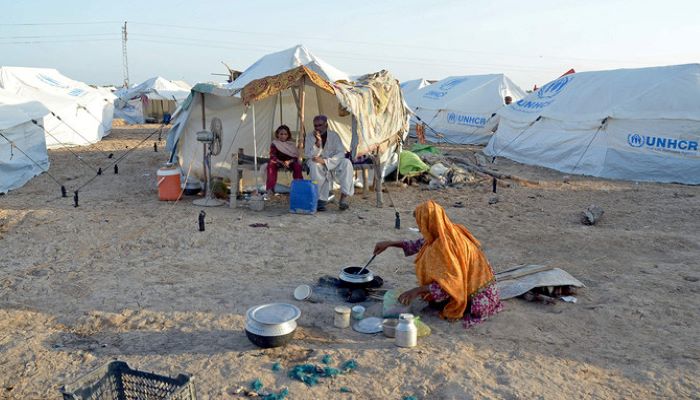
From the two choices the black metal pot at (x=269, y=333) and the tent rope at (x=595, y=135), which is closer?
the black metal pot at (x=269, y=333)

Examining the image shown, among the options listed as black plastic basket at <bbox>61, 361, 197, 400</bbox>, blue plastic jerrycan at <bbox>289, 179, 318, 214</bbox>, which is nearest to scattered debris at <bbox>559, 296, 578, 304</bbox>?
black plastic basket at <bbox>61, 361, 197, 400</bbox>

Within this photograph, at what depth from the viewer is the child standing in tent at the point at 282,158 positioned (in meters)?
8.12

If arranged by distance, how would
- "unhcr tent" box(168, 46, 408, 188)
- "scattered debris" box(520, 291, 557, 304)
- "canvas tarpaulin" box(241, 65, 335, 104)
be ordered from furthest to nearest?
"unhcr tent" box(168, 46, 408, 188) < "canvas tarpaulin" box(241, 65, 335, 104) < "scattered debris" box(520, 291, 557, 304)

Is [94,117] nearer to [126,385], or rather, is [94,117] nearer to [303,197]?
[303,197]

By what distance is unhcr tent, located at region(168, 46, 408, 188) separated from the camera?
7.79 meters

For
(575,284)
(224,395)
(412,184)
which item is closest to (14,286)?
(224,395)

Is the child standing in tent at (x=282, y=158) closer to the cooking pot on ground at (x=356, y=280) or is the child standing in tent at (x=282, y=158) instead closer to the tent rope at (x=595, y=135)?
the cooking pot on ground at (x=356, y=280)

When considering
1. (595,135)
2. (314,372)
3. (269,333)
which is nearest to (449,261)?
(314,372)

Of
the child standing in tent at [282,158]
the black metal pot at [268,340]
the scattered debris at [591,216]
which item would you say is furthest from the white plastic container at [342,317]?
the scattered debris at [591,216]

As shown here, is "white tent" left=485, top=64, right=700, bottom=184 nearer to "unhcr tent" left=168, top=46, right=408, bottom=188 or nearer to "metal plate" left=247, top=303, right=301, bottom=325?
"unhcr tent" left=168, top=46, right=408, bottom=188

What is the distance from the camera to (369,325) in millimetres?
3975

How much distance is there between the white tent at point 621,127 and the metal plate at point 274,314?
9.61 m

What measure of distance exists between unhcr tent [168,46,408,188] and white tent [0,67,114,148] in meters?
6.47

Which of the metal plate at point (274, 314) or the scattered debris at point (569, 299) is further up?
the metal plate at point (274, 314)
